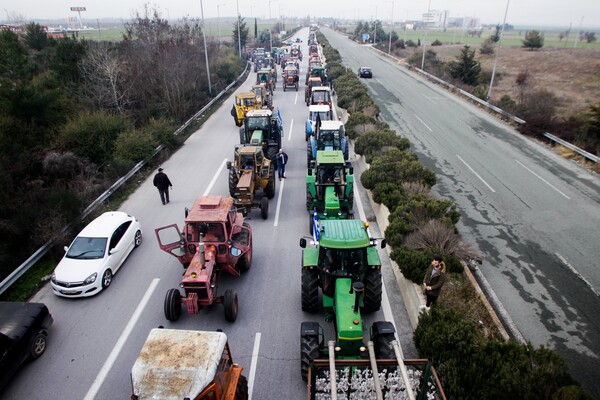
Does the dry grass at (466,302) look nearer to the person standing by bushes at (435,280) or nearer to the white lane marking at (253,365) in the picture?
the person standing by bushes at (435,280)

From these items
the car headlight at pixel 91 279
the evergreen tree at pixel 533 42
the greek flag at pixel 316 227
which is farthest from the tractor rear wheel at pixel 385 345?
the evergreen tree at pixel 533 42

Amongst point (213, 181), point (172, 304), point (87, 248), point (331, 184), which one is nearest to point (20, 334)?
point (172, 304)

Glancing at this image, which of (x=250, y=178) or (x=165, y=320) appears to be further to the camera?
(x=250, y=178)

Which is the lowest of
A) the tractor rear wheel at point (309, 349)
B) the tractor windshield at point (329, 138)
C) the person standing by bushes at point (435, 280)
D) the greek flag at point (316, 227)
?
the greek flag at point (316, 227)

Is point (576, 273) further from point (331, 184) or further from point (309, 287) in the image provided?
point (309, 287)

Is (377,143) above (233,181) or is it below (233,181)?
above

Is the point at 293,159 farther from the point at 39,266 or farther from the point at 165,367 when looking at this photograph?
the point at 165,367
